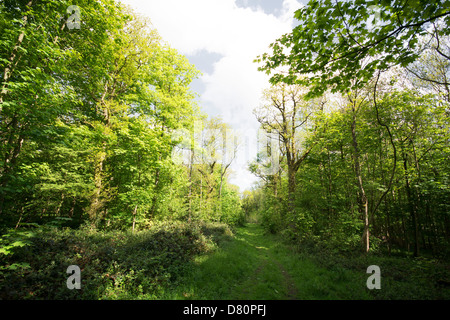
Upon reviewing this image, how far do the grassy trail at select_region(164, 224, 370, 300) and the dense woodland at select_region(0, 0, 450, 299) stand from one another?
1.10 metres

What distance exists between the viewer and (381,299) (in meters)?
5.02

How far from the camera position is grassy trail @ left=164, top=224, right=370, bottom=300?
559cm

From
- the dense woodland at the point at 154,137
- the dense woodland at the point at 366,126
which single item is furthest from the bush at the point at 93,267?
the dense woodland at the point at 366,126

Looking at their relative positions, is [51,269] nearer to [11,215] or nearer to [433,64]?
[11,215]

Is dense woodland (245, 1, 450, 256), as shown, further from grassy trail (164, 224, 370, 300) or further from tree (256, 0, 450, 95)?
grassy trail (164, 224, 370, 300)

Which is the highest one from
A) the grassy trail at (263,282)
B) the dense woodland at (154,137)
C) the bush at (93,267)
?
the dense woodland at (154,137)

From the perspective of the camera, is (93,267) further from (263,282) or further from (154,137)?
(154,137)

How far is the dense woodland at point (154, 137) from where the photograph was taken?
4.41 m

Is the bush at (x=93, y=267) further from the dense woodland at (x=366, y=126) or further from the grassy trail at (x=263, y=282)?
the dense woodland at (x=366, y=126)

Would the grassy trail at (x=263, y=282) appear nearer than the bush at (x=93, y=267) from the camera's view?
No

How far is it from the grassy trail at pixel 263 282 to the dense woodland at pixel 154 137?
1.10m

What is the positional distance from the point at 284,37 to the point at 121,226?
1440cm

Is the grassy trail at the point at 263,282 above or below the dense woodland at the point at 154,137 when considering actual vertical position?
below
